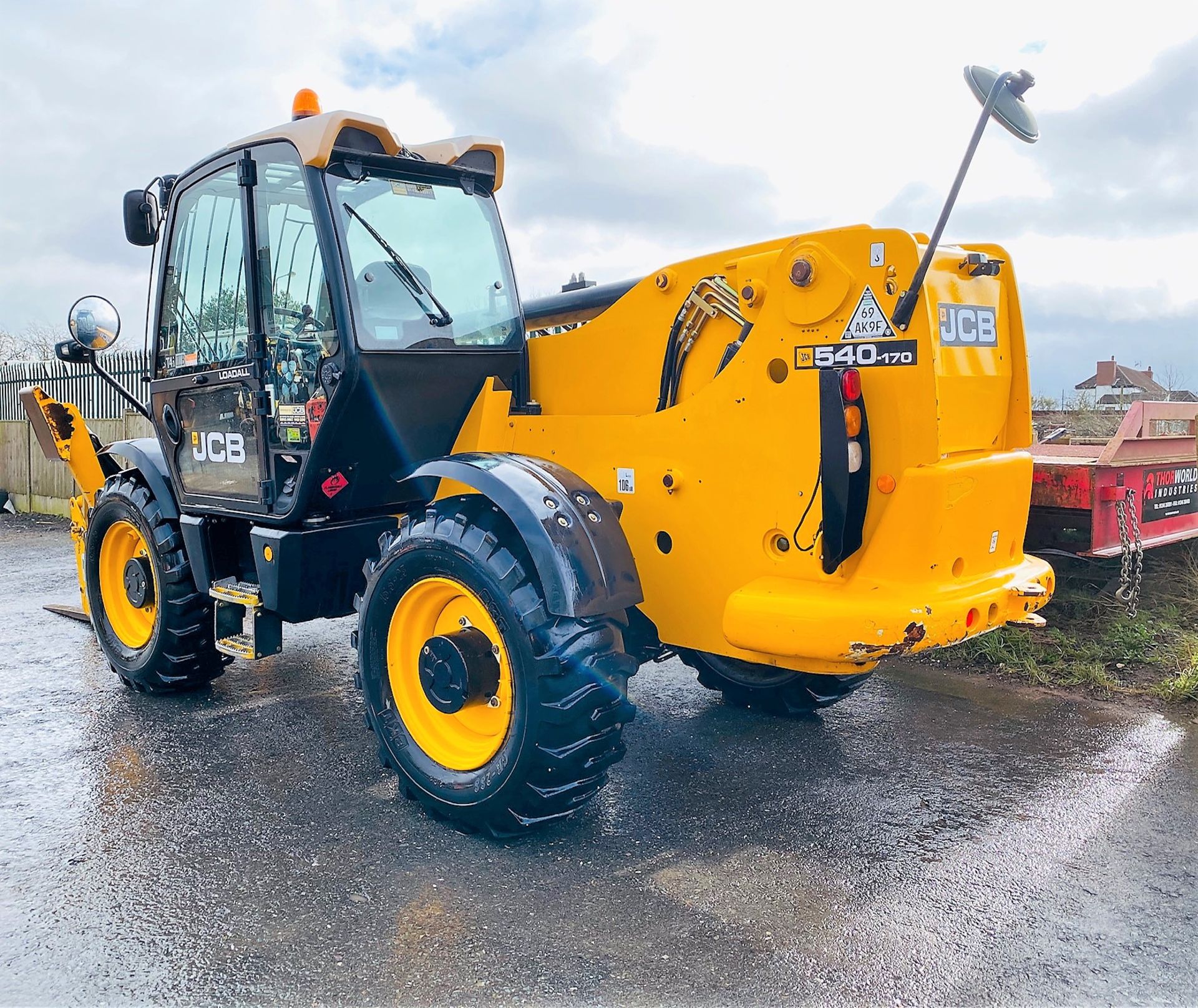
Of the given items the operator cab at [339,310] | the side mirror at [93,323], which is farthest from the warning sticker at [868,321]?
the side mirror at [93,323]

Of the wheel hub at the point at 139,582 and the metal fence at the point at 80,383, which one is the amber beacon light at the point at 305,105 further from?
the metal fence at the point at 80,383

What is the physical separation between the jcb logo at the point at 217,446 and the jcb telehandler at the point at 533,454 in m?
0.02

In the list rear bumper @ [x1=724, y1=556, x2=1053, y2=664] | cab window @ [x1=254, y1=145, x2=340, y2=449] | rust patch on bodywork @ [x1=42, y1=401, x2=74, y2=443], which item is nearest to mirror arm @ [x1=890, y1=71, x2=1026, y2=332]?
rear bumper @ [x1=724, y1=556, x2=1053, y2=664]

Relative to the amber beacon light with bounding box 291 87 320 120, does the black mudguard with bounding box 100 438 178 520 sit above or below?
below

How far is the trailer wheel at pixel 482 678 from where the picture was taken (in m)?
3.27

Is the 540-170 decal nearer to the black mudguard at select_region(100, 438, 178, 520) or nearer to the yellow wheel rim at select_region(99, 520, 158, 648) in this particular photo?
the black mudguard at select_region(100, 438, 178, 520)

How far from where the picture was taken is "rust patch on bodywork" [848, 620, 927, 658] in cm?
310

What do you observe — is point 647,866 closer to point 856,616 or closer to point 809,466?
point 856,616

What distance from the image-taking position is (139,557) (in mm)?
5355

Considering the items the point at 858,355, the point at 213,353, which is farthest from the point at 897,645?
the point at 213,353

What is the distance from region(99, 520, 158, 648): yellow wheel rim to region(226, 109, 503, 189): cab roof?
7.82ft

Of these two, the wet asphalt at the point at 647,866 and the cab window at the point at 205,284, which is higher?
the cab window at the point at 205,284

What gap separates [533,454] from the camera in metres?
4.14

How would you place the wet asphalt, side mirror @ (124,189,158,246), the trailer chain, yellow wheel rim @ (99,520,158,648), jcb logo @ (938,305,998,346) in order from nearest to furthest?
the wet asphalt < jcb logo @ (938,305,998,346) < side mirror @ (124,189,158,246) < the trailer chain < yellow wheel rim @ (99,520,158,648)
